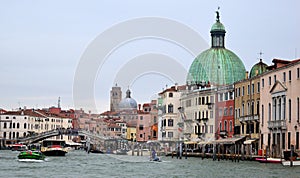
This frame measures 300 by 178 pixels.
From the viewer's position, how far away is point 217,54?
2514 inches

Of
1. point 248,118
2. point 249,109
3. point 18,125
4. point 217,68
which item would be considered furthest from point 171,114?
point 18,125

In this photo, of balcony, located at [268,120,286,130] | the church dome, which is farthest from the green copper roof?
balcony, located at [268,120,286,130]

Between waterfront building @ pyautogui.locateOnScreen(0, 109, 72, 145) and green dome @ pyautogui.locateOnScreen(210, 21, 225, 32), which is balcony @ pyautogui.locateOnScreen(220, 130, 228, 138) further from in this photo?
waterfront building @ pyautogui.locateOnScreen(0, 109, 72, 145)

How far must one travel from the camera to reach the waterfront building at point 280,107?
38312 mm

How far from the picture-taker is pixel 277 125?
40.7 meters

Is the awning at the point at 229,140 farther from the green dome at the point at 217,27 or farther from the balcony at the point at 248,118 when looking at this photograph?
the green dome at the point at 217,27

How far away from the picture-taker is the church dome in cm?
6228

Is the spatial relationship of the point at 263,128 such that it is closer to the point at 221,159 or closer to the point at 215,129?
the point at 221,159

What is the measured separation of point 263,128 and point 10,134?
186 feet

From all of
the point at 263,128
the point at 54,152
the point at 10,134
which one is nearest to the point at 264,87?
the point at 263,128

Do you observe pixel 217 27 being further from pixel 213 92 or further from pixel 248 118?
pixel 248 118

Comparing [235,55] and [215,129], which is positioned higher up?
[235,55]

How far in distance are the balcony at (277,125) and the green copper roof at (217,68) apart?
64.8 ft

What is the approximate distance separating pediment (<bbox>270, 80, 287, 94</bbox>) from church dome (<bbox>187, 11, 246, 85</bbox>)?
65.9ft
